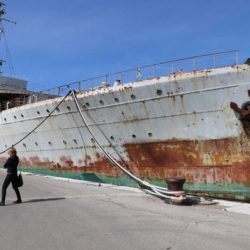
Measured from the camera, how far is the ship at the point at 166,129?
12.0 meters

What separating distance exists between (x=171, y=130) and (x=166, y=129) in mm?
183

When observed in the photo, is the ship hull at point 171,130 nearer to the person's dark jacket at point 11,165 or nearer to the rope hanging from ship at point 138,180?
the rope hanging from ship at point 138,180

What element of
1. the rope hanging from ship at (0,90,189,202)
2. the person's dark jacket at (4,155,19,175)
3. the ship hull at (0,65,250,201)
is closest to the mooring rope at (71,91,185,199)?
the rope hanging from ship at (0,90,189,202)

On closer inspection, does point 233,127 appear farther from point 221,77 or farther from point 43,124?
point 43,124

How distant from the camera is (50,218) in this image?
840 centimetres

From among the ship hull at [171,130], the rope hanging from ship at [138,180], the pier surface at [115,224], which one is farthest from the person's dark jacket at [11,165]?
the ship hull at [171,130]

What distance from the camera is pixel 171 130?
13188mm

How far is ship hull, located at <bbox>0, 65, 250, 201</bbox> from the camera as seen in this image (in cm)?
1198

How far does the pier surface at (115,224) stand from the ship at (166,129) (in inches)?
80.3

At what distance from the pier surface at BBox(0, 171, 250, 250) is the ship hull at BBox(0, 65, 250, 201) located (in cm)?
199

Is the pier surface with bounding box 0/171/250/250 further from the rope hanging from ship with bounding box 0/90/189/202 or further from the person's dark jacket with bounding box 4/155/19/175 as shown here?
the person's dark jacket with bounding box 4/155/19/175

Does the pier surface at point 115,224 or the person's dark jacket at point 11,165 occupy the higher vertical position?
the person's dark jacket at point 11,165

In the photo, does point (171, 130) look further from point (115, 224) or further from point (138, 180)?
point (115, 224)

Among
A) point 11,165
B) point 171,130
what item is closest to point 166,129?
point 171,130
